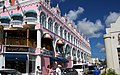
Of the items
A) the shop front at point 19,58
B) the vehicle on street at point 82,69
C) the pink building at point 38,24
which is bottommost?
the vehicle on street at point 82,69

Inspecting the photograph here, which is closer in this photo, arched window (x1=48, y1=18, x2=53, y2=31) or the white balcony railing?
the white balcony railing

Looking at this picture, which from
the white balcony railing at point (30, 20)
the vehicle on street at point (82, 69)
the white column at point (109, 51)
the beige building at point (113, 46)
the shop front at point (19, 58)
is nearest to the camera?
the beige building at point (113, 46)

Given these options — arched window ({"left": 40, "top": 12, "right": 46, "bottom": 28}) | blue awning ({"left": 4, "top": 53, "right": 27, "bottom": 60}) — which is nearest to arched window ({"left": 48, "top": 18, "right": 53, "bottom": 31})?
arched window ({"left": 40, "top": 12, "right": 46, "bottom": 28})

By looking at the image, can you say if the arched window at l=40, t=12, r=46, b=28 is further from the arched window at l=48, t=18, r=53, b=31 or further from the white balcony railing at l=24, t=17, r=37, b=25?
the arched window at l=48, t=18, r=53, b=31

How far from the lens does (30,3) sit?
99.3ft

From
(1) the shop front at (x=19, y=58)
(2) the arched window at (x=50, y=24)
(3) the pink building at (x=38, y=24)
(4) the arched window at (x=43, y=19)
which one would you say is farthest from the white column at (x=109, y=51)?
(2) the arched window at (x=50, y=24)

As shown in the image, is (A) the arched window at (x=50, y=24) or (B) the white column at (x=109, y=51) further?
(A) the arched window at (x=50, y=24)

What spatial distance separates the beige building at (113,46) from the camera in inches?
→ 447

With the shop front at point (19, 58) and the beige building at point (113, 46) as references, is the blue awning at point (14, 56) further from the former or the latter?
the beige building at point (113, 46)

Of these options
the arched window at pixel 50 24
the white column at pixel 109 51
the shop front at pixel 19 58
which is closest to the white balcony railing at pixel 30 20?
the shop front at pixel 19 58

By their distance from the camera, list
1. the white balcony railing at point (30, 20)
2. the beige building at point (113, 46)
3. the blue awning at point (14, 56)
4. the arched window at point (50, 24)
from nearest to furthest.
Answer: the beige building at point (113, 46)
the blue awning at point (14, 56)
the white balcony railing at point (30, 20)
the arched window at point (50, 24)

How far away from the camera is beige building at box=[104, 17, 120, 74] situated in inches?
447

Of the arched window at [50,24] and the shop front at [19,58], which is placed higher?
the arched window at [50,24]

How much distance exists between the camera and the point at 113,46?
11.4m
